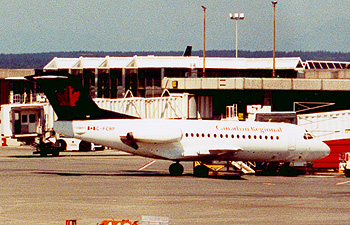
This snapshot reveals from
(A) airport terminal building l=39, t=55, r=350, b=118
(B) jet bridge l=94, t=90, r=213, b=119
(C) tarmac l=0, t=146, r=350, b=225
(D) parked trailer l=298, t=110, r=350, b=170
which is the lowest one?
(C) tarmac l=0, t=146, r=350, b=225

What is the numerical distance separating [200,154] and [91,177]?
21.5ft

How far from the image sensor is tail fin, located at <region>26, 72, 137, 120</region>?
39.3 meters

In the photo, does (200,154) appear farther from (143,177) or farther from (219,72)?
(219,72)

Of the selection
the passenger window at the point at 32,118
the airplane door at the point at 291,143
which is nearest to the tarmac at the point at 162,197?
the airplane door at the point at 291,143

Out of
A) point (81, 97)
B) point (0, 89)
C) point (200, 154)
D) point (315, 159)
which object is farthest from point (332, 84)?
point (0, 89)

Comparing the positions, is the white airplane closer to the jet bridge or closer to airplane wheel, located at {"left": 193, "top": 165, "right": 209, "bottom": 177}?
airplane wheel, located at {"left": 193, "top": 165, "right": 209, "bottom": 177}

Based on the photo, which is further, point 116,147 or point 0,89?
point 0,89

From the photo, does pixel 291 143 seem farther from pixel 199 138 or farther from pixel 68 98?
pixel 68 98

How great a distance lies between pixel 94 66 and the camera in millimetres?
91312

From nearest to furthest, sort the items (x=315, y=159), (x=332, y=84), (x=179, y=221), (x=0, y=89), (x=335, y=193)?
(x=179, y=221), (x=335, y=193), (x=315, y=159), (x=332, y=84), (x=0, y=89)

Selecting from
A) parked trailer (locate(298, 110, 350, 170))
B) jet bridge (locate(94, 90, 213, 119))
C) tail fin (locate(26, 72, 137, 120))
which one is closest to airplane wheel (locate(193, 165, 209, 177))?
tail fin (locate(26, 72, 137, 120))

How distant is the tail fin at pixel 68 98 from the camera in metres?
39.3

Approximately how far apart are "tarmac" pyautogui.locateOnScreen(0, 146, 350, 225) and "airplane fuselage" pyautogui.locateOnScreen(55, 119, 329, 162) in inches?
57.9

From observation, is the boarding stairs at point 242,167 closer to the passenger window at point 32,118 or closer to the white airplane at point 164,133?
the white airplane at point 164,133
